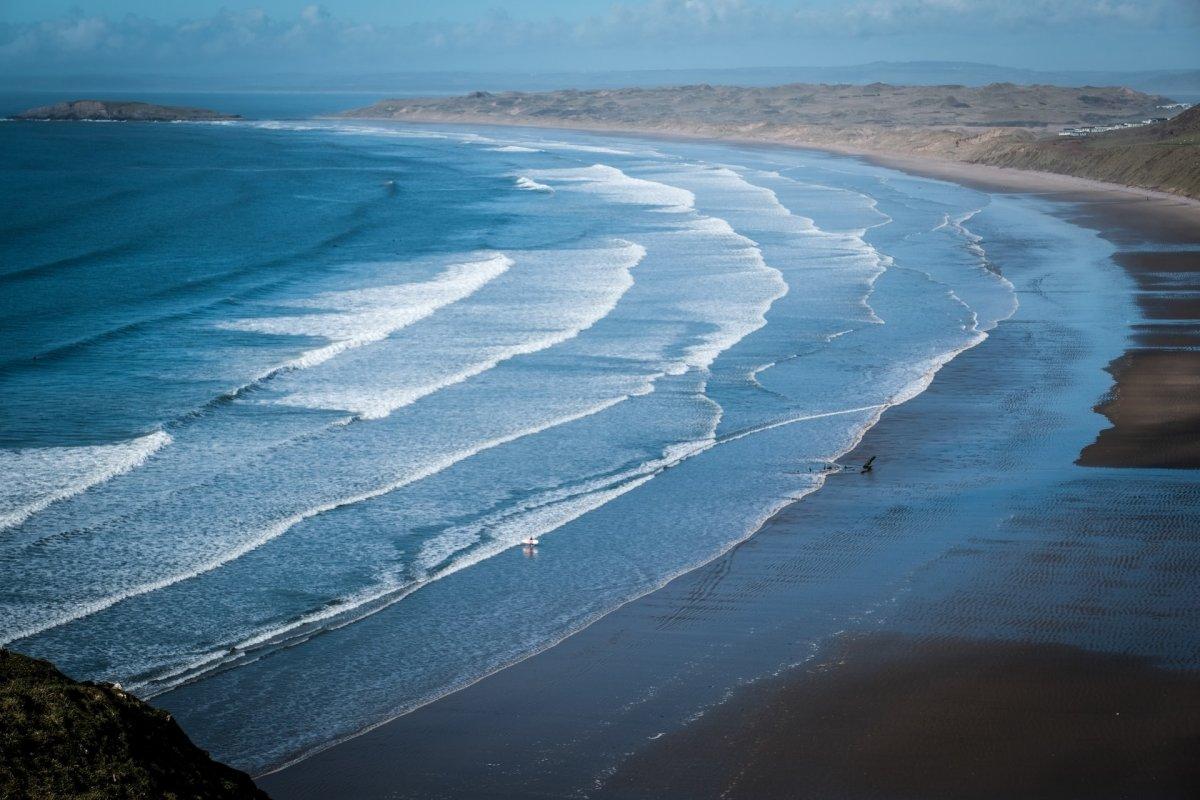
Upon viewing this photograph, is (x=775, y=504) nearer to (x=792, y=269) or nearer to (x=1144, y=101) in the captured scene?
(x=792, y=269)

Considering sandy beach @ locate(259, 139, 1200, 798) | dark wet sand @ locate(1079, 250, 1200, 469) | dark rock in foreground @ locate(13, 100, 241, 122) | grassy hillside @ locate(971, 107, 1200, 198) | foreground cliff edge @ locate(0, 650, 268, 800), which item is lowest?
sandy beach @ locate(259, 139, 1200, 798)

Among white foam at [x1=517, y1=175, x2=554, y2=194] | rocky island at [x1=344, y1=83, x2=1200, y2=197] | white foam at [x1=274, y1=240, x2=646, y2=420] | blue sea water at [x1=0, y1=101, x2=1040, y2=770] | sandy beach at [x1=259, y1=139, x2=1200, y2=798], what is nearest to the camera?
sandy beach at [x1=259, y1=139, x2=1200, y2=798]

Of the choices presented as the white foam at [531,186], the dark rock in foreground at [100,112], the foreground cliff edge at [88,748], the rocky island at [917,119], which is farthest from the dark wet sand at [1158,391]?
the dark rock in foreground at [100,112]

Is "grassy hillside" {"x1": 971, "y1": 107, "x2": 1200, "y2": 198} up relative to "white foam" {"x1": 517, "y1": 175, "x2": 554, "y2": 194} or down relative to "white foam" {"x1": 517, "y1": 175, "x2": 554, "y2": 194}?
up

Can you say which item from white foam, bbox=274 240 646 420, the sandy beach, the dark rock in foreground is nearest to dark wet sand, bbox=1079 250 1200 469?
the sandy beach

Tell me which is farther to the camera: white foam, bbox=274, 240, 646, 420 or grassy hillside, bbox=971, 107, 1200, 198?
grassy hillside, bbox=971, 107, 1200, 198

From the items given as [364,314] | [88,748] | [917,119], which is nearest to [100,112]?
[917,119]

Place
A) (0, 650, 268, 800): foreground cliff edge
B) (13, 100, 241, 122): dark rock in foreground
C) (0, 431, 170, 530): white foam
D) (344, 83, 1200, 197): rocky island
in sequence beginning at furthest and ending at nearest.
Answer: (13, 100, 241, 122): dark rock in foreground
(344, 83, 1200, 197): rocky island
(0, 431, 170, 530): white foam
(0, 650, 268, 800): foreground cliff edge

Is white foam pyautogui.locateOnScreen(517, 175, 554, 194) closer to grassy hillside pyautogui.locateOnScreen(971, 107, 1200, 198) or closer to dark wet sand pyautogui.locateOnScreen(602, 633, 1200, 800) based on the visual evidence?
grassy hillside pyautogui.locateOnScreen(971, 107, 1200, 198)

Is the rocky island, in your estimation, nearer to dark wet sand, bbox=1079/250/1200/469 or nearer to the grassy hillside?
the grassy hillside
